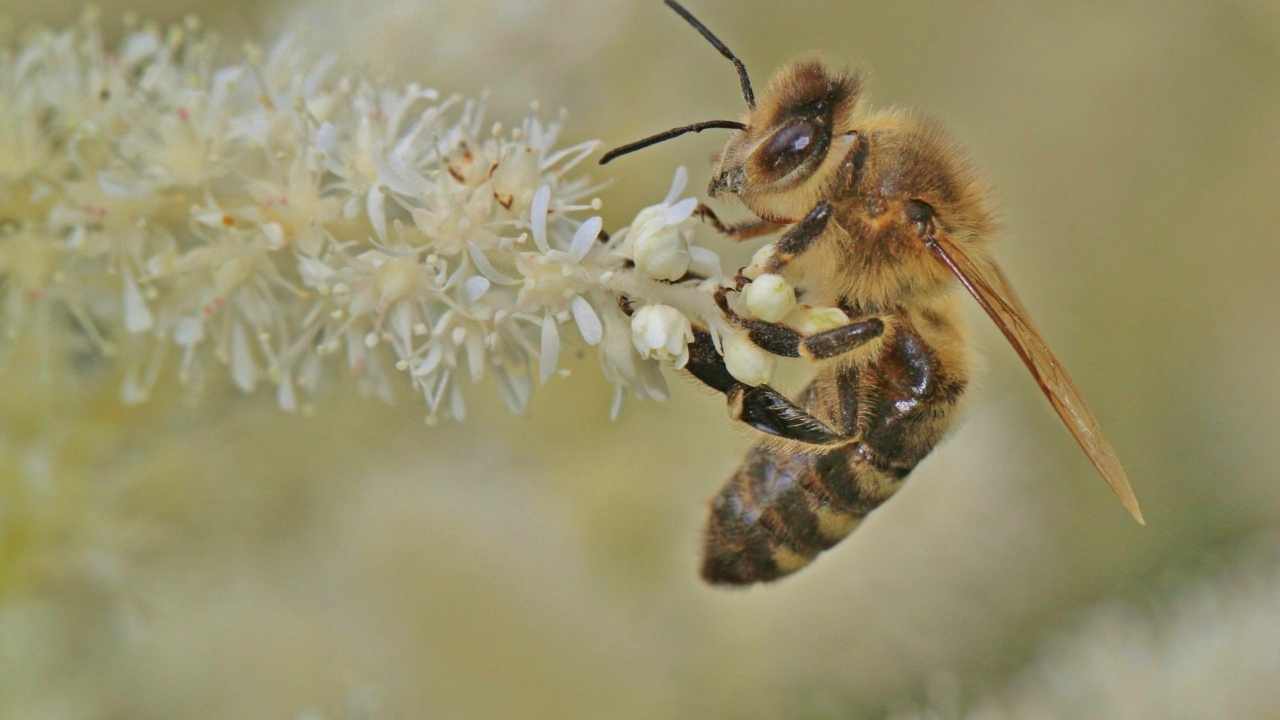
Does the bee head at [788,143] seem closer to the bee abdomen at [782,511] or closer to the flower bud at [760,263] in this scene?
the flower bud at [760,263]

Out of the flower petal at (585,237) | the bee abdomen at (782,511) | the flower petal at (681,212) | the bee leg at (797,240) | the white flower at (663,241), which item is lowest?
the bee abdomen at (782,511)

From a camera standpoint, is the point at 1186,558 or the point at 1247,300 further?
the point at 1247,300

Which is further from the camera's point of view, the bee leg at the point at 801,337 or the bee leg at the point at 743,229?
the bee leg at the point at 743,229

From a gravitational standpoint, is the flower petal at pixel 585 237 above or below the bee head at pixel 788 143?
below

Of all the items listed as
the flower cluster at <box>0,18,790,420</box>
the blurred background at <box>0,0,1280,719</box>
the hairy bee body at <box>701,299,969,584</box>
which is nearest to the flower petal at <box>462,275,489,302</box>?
the flower cluster at <box>0,18,790,420</box>

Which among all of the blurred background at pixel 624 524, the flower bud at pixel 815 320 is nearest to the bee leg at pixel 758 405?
the flower bud at pixel 815 320

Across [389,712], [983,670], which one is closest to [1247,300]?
[983,670]

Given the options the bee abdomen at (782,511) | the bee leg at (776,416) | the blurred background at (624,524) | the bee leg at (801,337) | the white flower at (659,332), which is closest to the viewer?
the white flower at (659,332)

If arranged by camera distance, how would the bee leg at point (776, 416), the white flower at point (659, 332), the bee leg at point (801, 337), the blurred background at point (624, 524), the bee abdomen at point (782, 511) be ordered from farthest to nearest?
the blurred background at point (624, 524) → the bee abdomen at point (782, 511) → the bee leg at point (776, 416) → the bee leg at point (801, 337) → the white flower at point (659, 332)

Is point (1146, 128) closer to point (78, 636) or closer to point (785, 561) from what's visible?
point (785, 561)
